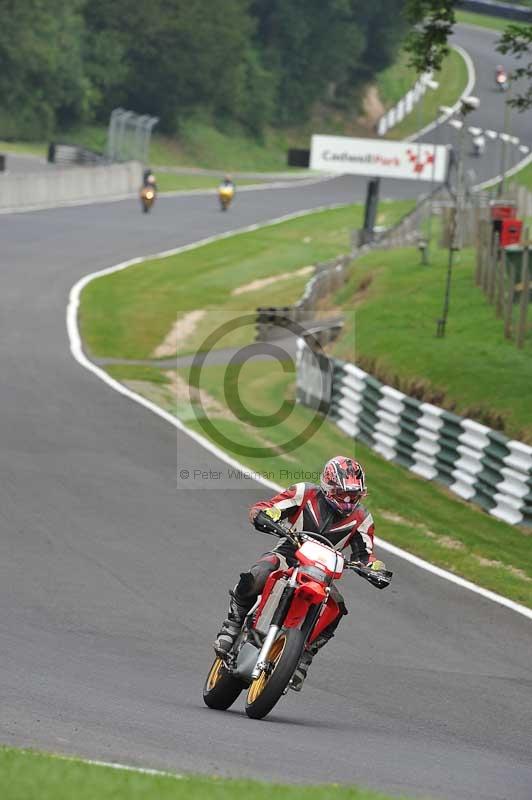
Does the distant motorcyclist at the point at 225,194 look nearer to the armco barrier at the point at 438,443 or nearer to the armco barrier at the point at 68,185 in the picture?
the armco barrier at the point at 68,185

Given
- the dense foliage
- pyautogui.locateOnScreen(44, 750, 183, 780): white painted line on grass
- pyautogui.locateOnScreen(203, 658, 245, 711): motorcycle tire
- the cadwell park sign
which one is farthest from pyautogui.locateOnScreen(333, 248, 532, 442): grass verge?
the dense foliage

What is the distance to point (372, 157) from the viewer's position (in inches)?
1929

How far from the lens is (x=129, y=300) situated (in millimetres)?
39125

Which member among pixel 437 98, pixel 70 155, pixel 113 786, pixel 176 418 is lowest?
pixel 176 418

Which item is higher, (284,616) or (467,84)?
(467,84)

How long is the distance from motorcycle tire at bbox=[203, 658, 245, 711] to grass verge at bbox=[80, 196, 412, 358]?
67.6ft

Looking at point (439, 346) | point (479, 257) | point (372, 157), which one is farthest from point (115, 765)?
point (372, 157)

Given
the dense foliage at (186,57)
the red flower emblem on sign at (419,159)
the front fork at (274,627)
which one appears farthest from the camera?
the dense foliage at (186,57)

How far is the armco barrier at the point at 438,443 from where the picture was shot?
1909 centimetres

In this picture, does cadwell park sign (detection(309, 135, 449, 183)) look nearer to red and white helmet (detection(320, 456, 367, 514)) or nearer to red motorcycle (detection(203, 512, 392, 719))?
red and white helmet (detection(320, 456, 367, 514))

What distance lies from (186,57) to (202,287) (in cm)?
5360

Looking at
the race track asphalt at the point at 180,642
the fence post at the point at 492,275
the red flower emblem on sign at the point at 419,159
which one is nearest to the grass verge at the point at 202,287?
the red flower emblem on sign at the point at 419,159

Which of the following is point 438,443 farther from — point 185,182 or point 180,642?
point 185,182

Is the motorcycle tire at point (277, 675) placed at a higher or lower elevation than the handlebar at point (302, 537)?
lower
